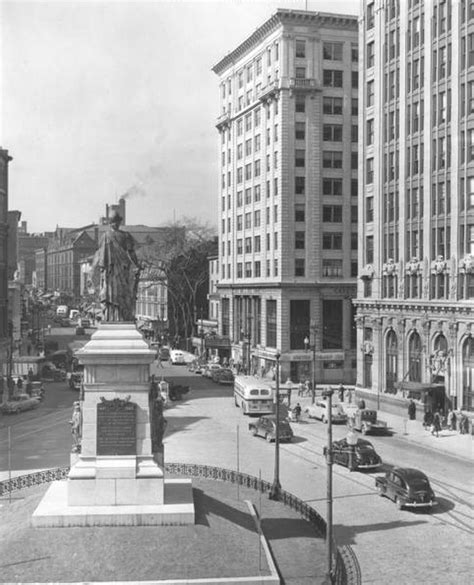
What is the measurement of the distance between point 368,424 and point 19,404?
21860mm

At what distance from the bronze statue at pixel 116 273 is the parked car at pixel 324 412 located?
25313 millimetres

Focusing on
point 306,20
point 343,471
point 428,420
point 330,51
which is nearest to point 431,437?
point 428,420

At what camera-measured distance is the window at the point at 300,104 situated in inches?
2968

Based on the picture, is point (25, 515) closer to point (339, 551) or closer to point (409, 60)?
point (339, 551)

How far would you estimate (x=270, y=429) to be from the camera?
39.3 metres

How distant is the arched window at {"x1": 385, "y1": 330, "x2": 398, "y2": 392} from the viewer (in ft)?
175

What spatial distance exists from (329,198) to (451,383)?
3315cm

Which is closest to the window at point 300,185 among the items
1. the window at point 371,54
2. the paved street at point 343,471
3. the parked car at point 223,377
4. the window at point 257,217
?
the window at point 257,217

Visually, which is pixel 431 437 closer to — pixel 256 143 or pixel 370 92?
pixel 370 92

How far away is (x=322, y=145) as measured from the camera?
75688mm

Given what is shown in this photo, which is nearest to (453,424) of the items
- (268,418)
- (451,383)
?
(451,383)

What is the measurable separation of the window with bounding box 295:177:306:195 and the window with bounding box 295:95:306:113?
632cm

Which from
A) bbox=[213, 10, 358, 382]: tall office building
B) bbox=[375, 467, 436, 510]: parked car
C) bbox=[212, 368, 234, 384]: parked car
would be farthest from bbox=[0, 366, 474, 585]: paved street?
bbox=[213, 10, 358, 382]: tall office building

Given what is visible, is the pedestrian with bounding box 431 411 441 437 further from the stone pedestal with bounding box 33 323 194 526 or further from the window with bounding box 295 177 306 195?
the window with bounding box 295 177 306 195
